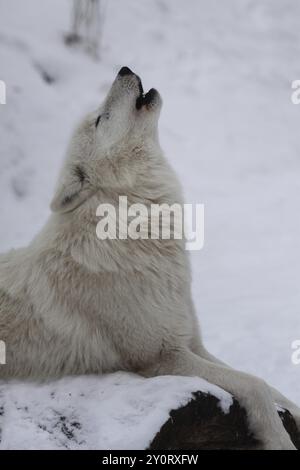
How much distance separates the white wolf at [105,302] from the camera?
3523 mm

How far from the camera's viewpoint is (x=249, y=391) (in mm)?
3377

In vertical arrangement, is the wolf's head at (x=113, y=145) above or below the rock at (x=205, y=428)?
above

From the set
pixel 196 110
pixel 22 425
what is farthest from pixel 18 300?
pixel 196 110

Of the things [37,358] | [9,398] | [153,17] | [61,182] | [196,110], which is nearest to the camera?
[9,398]

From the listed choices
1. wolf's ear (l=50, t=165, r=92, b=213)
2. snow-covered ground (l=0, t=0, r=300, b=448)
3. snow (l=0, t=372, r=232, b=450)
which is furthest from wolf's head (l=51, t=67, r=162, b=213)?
snow-covered ground (l=0, t=0, r=300, b=448)

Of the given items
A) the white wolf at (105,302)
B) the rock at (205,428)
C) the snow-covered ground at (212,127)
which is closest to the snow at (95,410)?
the rock at (205,428)

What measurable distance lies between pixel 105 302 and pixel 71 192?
648 mm

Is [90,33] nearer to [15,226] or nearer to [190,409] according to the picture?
[15,226]

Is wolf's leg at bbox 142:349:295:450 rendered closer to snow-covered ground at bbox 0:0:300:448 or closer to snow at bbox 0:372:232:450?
snow at bbox 0:372:232:450

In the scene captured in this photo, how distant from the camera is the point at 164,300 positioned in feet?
12.0

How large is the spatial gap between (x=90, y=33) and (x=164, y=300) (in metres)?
6.91

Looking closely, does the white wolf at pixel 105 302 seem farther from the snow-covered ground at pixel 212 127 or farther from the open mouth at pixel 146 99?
the snow-covered ground at pixel 212 127

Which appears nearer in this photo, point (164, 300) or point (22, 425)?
point (22, 425)

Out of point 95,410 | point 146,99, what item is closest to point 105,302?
point 95,410
